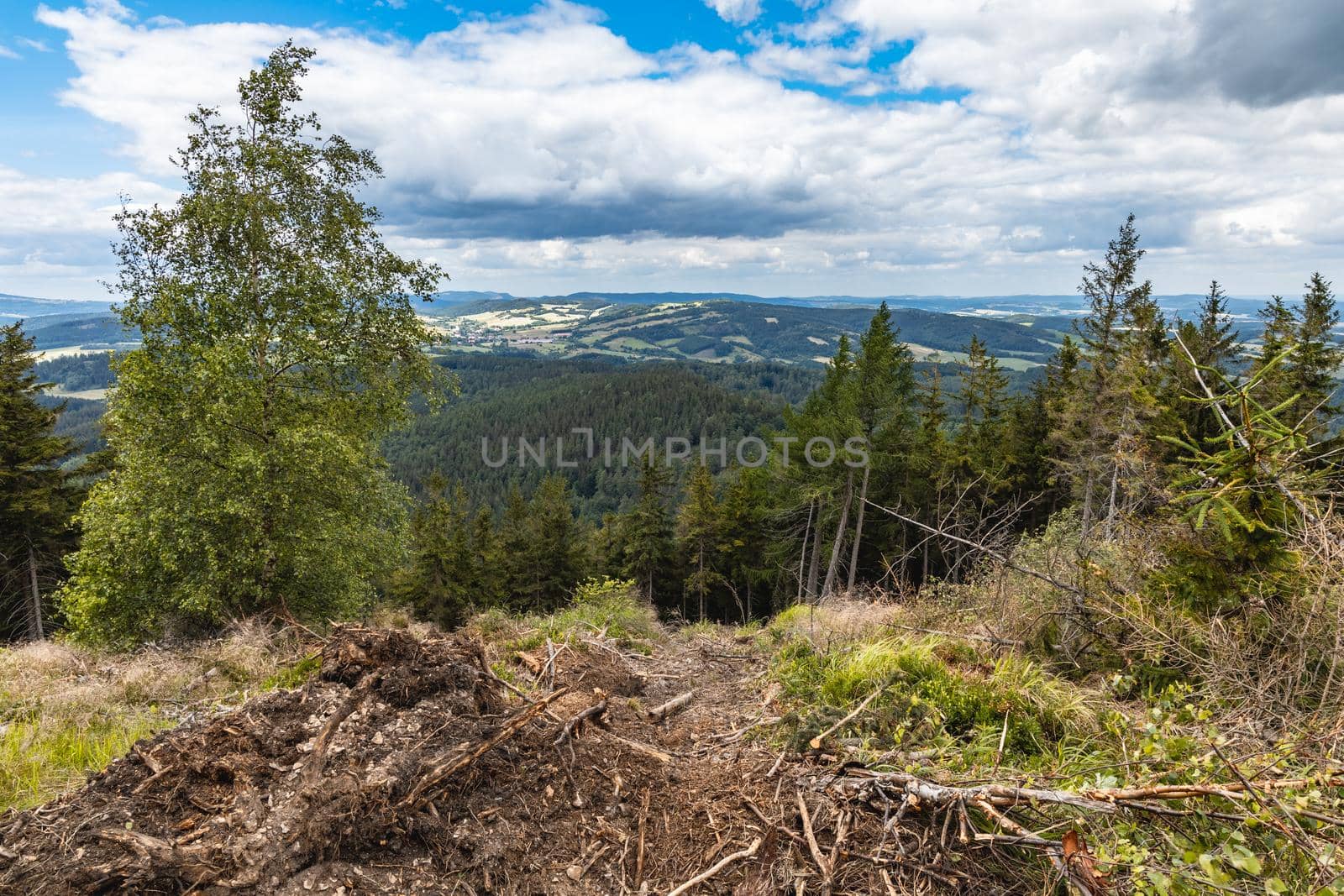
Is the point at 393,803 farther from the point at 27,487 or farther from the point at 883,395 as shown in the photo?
the point at 27,487

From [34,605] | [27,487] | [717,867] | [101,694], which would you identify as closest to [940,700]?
[717,867]

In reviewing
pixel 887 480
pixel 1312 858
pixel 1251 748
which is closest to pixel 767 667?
pixel 1251 748

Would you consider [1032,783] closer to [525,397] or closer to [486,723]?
[486,723]

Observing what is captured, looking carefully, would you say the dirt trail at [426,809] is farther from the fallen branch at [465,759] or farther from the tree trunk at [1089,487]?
the tree trunk at [1089,487]

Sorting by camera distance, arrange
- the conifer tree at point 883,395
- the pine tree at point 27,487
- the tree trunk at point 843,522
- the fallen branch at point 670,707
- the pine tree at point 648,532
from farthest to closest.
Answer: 1. the pine tree at point 648,532
2. the tree trunk at point 843,522
3. the conifer tree at point 883,395
4. the pine tree at point 27,487
5. the fallen branch at point 670,707

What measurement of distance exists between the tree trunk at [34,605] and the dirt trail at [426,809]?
69.7 ft

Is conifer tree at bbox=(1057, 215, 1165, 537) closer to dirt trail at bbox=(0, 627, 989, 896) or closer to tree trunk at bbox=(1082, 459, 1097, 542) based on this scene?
tree trunk at bbox=(1082, 459, 1097, 542)

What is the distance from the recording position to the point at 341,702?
13.2 ft

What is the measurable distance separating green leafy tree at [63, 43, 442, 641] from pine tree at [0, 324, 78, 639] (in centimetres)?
1175

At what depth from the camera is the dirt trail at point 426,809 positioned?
2854 mm

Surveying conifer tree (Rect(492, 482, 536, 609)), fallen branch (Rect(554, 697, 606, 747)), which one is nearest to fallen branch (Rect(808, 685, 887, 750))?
fallen branch (Rect(554, 697, 606, 747))

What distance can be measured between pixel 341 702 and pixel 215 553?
24.4 feet

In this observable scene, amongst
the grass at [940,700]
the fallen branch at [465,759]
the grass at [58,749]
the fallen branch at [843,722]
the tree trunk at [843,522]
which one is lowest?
the tree trunk at [843,522]

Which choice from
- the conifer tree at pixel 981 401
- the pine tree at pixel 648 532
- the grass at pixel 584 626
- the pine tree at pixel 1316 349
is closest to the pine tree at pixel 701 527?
the pine tree at pixel 648 532
